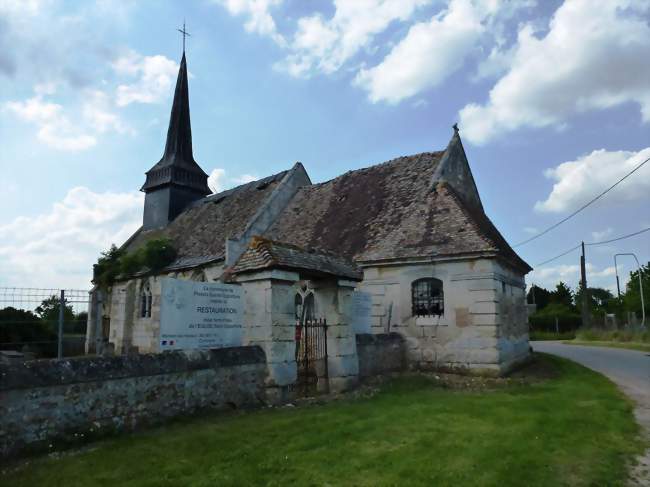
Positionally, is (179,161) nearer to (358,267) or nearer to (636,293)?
(358,267)

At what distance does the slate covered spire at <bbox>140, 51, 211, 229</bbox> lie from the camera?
29.0m

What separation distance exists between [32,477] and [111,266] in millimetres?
22304

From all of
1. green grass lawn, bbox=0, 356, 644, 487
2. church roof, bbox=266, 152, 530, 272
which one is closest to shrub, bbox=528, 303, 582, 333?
church roof, bbox=266, 152, 530, 272

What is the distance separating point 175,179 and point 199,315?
22.6m

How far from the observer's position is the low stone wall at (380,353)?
11500mm

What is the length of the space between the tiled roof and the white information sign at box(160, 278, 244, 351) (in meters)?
0.60

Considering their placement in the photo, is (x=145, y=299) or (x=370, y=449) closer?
(x=370, y=449)

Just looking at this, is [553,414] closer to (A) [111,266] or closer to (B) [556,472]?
(B) [556,472]

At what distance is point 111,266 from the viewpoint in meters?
25.2

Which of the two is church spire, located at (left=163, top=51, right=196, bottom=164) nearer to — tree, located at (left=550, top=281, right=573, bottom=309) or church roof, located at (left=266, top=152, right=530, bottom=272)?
church roof, located at (left=266, top=152, right=530, bottom=272)

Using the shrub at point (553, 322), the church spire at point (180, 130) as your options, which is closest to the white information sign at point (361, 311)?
the church spire at point (180, 130)

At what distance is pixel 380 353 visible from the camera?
12.4m

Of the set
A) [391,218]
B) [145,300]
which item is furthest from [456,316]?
[145,300]

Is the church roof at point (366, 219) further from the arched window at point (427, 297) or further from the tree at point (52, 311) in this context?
the tree at point (52, 311)
